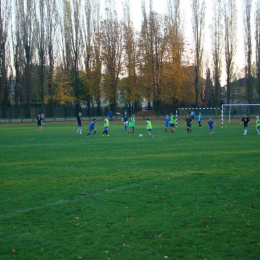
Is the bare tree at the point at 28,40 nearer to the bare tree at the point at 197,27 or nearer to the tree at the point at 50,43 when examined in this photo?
the tree at the point at 50,43

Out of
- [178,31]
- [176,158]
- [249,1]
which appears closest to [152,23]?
[178,31]

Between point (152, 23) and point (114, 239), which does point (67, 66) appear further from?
point (114, 239)

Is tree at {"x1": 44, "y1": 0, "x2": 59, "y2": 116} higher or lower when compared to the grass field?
higher

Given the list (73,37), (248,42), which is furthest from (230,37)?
(73,37)

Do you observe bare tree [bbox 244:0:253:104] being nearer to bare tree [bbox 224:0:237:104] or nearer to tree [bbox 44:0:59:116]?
bare tree [bbox 224:0:237:104]

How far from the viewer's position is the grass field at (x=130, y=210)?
18.4ft

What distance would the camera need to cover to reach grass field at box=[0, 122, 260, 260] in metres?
5.61

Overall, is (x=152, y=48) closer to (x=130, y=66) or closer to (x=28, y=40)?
(x=130, y=66)

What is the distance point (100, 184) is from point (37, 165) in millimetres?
4460

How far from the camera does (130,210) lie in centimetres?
760

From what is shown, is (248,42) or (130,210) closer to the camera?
(130,210)

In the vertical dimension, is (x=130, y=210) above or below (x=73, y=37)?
below

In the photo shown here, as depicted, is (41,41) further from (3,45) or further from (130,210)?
(130,210)

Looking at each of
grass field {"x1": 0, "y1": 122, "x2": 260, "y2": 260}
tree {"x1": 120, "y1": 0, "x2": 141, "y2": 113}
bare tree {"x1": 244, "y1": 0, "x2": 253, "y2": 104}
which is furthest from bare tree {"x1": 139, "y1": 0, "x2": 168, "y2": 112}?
grass field {"x1": 0, "y1": 122, "x2": 260, "y2": 260}
